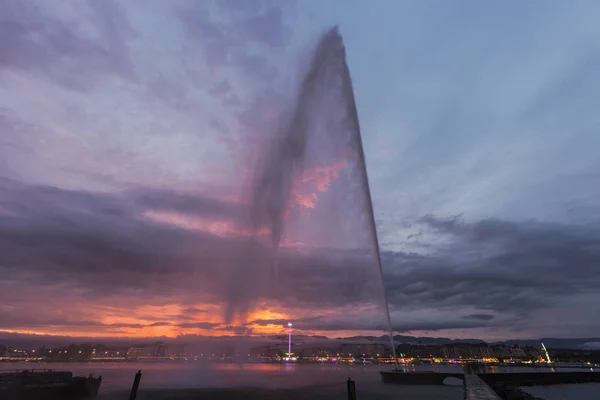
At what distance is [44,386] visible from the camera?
51.1 metres

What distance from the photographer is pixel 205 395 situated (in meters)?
59.7

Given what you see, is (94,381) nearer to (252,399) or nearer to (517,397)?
(252,399)

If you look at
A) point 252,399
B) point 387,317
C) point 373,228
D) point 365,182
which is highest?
point 365,182

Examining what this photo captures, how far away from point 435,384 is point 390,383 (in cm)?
1049

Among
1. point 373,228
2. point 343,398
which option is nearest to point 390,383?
point 343,398

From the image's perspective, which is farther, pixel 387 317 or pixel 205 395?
pixel 205 395

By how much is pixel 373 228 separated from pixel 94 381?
54967mm

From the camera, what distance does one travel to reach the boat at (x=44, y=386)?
46625 millimetres

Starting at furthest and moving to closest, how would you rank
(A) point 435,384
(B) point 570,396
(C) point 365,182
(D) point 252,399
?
(A) point 435,384 → (B) point 570,396 → (D) point 252,399 → (C) point 365,182

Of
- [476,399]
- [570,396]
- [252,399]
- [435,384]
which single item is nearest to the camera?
[476,399]

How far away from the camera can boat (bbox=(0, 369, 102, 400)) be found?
4662 centimetres

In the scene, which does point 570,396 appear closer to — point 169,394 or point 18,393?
point 169,394

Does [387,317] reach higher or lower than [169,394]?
higher

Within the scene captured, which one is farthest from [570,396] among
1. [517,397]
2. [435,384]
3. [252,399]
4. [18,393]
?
[18,393]
